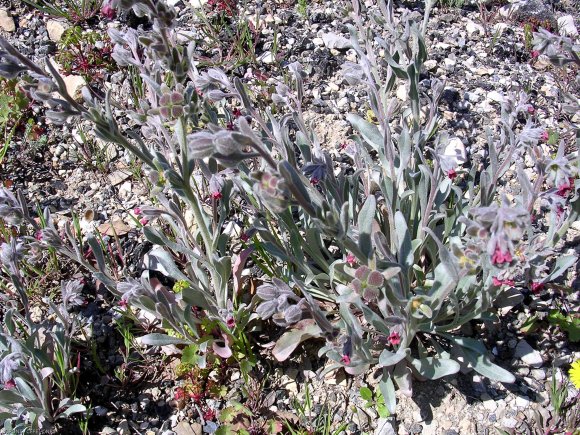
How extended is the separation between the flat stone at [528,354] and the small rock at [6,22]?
17.0ft

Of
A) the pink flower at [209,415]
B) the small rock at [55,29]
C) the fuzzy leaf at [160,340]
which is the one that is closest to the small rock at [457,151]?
the fuzzy leaf at [160,340]

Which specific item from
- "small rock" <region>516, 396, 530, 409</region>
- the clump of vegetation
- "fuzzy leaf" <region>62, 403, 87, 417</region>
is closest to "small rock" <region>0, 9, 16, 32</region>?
the clump of vegetation

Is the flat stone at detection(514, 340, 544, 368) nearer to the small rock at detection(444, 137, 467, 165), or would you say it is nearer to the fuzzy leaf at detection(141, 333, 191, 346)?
the small rock at detection(444, 137, 467, 165)

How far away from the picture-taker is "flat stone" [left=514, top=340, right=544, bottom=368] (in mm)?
3564

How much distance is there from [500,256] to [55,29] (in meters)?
4.91

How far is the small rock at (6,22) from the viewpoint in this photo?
18.8ft

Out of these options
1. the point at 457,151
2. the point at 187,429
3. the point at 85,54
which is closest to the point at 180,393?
the point at 187,429

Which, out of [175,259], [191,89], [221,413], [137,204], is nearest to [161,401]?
[221,413]

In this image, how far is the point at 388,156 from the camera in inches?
139

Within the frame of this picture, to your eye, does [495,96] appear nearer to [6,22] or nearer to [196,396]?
[196,396]

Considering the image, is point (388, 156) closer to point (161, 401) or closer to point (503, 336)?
point (503, 336)

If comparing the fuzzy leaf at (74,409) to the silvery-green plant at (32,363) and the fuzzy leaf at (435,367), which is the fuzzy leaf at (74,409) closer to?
the silvery-green plant at (32,363)

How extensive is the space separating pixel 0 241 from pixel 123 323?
1.22 meters

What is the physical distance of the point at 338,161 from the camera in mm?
4684
